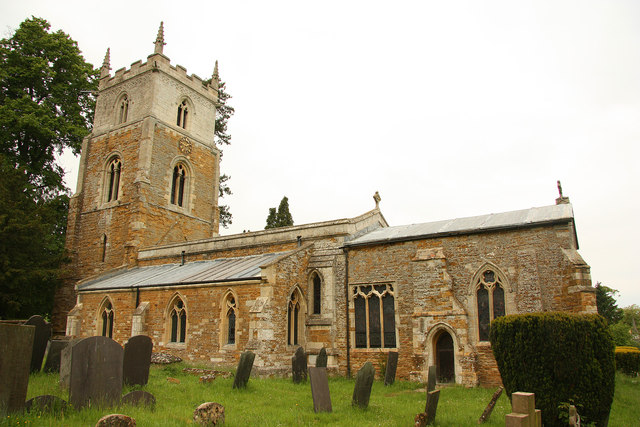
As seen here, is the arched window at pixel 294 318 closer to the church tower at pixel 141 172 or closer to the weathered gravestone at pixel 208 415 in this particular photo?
the weathered gravestone at pixel 208 415

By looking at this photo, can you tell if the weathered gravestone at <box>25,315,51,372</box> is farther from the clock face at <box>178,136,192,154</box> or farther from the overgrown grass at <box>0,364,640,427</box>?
the clock face at <box>178,136,192,154</box>

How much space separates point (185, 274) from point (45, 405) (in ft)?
40.6

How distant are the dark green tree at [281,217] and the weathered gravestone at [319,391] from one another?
20.2 m

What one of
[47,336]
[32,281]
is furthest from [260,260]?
[32,281]

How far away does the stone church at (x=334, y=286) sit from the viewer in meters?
13.9

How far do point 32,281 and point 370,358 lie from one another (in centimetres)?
1615

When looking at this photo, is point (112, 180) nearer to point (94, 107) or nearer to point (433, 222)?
point (94, 107)

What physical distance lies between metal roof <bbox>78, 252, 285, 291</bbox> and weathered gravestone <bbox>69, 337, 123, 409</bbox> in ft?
25.1

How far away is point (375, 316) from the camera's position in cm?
1619

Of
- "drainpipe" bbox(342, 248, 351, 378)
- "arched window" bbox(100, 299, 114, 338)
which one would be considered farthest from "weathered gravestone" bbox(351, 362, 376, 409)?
"arched window" bbox(100, 299, 114, 338)

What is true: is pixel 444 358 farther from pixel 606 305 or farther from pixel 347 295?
pixel 606 305

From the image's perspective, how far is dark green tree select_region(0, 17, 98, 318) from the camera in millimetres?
20141

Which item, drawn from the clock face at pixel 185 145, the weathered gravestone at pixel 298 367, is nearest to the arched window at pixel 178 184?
the clock face at pixel 185 145

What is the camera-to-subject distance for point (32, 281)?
21.2 m
